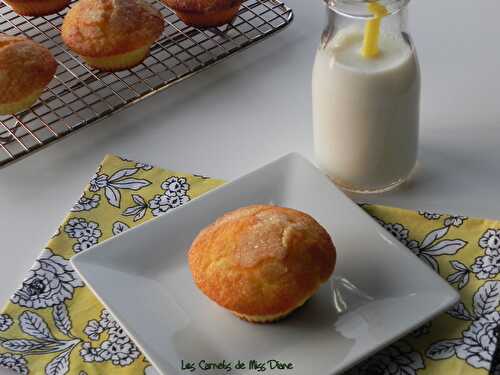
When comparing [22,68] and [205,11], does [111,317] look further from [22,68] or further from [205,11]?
[205,11]

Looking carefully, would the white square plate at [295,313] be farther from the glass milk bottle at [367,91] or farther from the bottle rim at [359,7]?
the bottle rim at [359,7]

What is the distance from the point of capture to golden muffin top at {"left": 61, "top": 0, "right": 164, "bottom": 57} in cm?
129

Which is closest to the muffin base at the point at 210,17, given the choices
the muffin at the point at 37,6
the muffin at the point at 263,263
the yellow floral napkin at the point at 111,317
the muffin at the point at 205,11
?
the muffin at the point at 205,11

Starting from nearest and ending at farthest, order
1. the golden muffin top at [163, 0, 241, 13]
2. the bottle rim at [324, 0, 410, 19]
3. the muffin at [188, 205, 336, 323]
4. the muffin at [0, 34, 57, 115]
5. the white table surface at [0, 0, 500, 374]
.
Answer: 1. the muffin at [188, 205, 336, 323]
2. the bottle rim at [324, 0, 410, 19]
3. the white table surface at [0, 0, 500, 374]
4. the muffin at [0, 34, 57, 115]
5. the golden muffin top at [163, 0, 241, 13]

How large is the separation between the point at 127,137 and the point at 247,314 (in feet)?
1.64

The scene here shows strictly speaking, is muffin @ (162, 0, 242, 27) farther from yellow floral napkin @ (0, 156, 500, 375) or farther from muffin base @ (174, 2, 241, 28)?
yellow floral napkin @ (0, 156, 500, 375)

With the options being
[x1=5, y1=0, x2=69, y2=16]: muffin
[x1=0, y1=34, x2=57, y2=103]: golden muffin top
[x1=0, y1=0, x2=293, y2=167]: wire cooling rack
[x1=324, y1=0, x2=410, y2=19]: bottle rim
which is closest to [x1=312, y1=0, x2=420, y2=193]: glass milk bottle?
[x1=324, y1=0, x2=410, y2=19]: bottle rim

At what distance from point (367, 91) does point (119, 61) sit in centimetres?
51

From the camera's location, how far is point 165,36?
1422mm

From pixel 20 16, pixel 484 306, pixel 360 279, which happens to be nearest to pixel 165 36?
pixel 20 16

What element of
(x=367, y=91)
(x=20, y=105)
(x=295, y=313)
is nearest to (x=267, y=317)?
(x=295, y=313)

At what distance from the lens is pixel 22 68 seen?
123 cm

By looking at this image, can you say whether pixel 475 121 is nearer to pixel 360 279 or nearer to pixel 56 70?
pixel 360 279

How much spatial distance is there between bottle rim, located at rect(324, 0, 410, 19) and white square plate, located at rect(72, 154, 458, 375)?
0.21 metres
